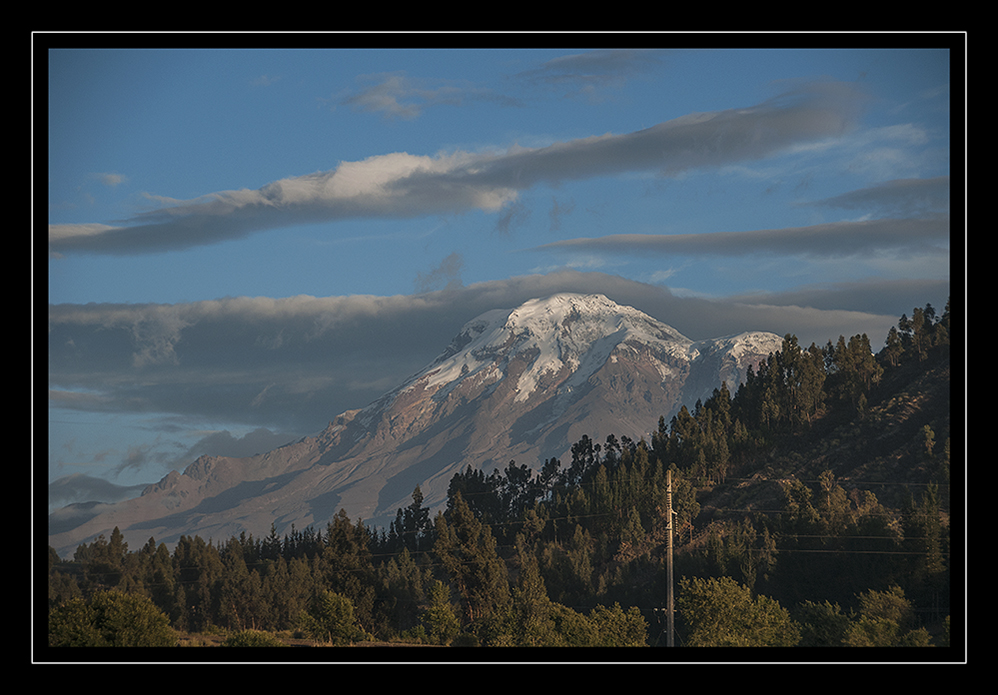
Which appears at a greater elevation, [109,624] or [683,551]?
[109,624]

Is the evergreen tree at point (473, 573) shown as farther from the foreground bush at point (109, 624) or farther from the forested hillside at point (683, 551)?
the foreground bush at point (109, 624)

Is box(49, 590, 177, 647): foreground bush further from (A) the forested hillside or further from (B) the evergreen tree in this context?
(B) the evergreen tree

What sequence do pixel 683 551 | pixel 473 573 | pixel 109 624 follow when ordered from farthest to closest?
pixel 683 551
pixel 473 573
pixel 109 624

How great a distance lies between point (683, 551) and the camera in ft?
284

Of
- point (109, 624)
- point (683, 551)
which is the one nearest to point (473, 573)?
point (683, 551)

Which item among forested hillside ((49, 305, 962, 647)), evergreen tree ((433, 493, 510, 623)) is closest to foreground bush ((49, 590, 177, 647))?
forested hillside ((49, 305, 962, 647))

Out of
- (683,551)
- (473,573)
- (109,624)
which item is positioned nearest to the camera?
(109,624)

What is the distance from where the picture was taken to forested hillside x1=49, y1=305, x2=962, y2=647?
5303cm

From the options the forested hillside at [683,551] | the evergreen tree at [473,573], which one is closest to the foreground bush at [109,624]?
the forested hillside at [683,551]

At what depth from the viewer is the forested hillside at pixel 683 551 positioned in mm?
53031

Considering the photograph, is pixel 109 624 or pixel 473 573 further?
pixel 473 573

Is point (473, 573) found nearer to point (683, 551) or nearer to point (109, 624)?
point (683, 551)
